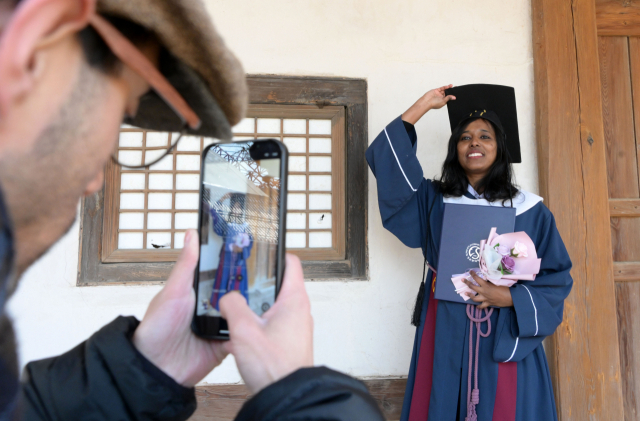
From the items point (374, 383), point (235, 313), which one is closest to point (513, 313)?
point (374, 383)

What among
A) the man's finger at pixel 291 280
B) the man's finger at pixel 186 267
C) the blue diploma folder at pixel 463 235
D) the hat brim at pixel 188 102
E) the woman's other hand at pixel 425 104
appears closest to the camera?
the hat brim at pixel 188 102

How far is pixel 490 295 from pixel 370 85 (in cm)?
128

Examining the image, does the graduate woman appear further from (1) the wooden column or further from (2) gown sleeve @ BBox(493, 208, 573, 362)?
(1) the wooden column

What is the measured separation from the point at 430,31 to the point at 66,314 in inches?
98.7

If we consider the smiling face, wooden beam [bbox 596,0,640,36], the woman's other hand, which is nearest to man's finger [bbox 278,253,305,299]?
the woman's other hand

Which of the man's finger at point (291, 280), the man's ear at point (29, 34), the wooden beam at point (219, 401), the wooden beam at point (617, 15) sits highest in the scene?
the wooden beam at point (617, 15)

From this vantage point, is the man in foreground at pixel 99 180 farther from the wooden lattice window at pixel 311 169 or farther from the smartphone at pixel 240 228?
the wooden lattice window at pixel 311 169

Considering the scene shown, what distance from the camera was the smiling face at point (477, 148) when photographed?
1.93 m

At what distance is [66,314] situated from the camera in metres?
2.00

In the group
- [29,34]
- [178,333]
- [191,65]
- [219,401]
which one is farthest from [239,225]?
[219,401]

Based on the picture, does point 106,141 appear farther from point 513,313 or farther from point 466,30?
point 466,30

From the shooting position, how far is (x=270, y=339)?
55 cm

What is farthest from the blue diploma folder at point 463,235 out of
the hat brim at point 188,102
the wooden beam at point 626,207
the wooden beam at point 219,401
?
the hat brim at point 188,102

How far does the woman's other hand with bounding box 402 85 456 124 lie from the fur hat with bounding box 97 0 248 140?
1386 mm
